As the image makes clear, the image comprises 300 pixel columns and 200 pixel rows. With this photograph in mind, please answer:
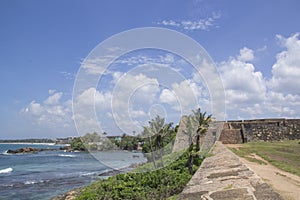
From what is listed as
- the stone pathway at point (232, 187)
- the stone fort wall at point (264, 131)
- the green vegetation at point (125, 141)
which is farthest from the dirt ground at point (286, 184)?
the green vegetation at point (125, 141)

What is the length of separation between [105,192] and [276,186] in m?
12.5

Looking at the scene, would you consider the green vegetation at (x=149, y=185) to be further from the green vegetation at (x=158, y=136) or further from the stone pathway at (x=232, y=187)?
the stone pathway at (x=232, y=187)

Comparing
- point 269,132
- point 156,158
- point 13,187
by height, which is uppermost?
point 269,132

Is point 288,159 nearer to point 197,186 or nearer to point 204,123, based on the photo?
point 197,186

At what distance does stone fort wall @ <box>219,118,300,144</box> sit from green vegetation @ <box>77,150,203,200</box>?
2425mm

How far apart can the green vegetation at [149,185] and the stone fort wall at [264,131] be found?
7.95ft

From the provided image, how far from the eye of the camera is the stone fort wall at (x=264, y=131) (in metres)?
15.8

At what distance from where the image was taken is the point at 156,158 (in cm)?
2439

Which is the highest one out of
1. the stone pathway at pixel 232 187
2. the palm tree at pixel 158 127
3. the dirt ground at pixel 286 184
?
the palm tree at pixel 158 127

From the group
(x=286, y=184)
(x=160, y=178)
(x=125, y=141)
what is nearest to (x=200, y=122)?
(x=160, y=178)

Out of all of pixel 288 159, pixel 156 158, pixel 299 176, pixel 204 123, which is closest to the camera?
pixel 299 176

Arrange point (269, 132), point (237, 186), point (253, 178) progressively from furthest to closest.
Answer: point (269, 132), point (253, 178), point (237, 186)

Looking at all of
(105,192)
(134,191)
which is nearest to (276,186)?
(134,191)

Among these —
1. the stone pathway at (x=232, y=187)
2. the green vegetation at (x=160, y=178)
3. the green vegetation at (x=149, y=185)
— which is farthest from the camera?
the green vegetation at (x=160, y=178)
